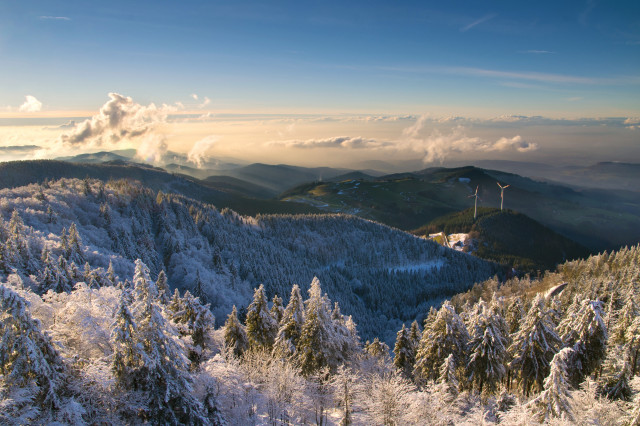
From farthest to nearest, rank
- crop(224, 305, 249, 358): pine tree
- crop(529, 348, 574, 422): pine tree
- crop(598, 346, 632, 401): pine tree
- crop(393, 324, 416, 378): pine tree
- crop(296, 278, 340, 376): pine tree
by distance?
crop(393, 324, 416, 378): pine tree < crop(224, 305, 249, 358): pine tree < crop(296, 278, 340, 376): pine tree < crop(598, 346, 632, 401): pine tree < crop(529, 348, 574, 422): pine tree

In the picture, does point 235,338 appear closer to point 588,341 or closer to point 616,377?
point 588,341

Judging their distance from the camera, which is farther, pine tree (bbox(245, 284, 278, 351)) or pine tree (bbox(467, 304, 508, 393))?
pine tree (bbox(245, 284, 278, 351))

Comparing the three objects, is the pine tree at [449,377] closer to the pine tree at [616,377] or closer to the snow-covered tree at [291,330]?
the pine tree at [616,377]

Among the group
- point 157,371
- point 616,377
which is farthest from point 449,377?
point 157,371

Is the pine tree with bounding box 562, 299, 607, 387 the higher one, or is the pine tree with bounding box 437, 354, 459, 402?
the pine tree with bounding box 562, 299, 607, 387

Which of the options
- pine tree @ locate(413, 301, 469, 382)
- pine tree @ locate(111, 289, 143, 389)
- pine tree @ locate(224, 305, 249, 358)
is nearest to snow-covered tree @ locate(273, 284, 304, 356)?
pine tree @ locate(224, 305, 249, 358)

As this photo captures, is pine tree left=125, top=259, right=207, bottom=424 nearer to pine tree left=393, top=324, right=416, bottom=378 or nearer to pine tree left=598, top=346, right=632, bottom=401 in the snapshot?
pine tree left=393, top=324, right=416, bottom=378

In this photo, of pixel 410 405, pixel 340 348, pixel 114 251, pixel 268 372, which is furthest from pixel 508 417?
pixel 114 251

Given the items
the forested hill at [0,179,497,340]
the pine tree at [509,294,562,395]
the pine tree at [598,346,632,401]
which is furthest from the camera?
the forested hill at [0,179,497,340]

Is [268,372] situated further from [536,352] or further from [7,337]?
[536,352]
